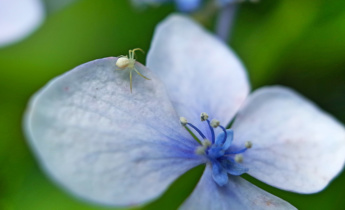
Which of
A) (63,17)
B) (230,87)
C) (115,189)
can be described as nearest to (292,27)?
(230,87)

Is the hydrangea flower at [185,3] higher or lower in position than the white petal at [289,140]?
higher

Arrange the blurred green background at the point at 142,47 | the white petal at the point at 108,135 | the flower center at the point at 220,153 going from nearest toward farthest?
the white petal at the point at 108,135
the flower center at the point at 220,153
the blurred green background at the point at 142,47

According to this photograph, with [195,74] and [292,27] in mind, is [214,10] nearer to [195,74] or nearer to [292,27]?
[292,27]

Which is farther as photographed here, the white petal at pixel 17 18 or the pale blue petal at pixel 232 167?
the white petal at pixel 17 18

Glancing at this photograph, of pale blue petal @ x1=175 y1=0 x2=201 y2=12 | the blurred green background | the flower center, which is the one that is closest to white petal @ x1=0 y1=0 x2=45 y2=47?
the blurred green background

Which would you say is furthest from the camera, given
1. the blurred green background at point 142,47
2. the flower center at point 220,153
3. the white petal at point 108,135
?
the blurred green background at point 142,47

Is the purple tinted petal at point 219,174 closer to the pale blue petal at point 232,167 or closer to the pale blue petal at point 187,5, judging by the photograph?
the pale blue petal at point 232,167

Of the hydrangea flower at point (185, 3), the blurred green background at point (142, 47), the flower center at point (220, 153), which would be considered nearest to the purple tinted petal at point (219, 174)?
the flower center at point (220, 153)

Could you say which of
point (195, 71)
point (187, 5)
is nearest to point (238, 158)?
point (195, 71)
